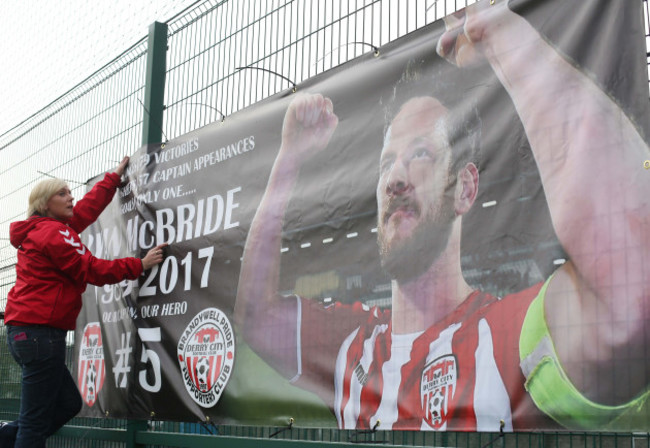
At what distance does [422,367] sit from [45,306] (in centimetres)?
242

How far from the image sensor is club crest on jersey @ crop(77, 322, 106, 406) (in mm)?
5672

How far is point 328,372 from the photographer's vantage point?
12.4 feet

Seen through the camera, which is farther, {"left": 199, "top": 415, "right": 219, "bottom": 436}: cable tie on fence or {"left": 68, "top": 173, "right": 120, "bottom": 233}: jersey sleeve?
{"left": 68, "top": 173, "right": 120, "bottom": 233}: jersey sleeve

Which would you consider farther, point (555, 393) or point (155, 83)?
point (155, 83)

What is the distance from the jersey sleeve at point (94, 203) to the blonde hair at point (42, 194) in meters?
0.38

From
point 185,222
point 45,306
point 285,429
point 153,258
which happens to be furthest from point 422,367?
point 45,306

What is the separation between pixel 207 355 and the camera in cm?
461

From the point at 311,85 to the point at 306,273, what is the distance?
0.97 metres

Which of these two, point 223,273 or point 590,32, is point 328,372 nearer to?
point 223,273

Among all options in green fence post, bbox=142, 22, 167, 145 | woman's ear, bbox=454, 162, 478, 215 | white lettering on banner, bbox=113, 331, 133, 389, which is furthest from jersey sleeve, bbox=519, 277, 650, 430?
green fence post, bbox=142, 22, 167, 145

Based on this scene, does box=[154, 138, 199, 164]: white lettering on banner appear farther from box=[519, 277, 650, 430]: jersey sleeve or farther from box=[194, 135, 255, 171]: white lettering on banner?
box=[519, 277, 650, 430]: jersey sleeve

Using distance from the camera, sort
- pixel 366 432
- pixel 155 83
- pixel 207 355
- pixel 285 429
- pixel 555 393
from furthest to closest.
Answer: pixel 155 83
pixel 207 355
pixel 285 429
pixel 366 432
pixel 555 393

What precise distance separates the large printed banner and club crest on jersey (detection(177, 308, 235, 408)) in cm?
1

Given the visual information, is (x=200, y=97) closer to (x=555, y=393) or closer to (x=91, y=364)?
(x=91, y=364)
